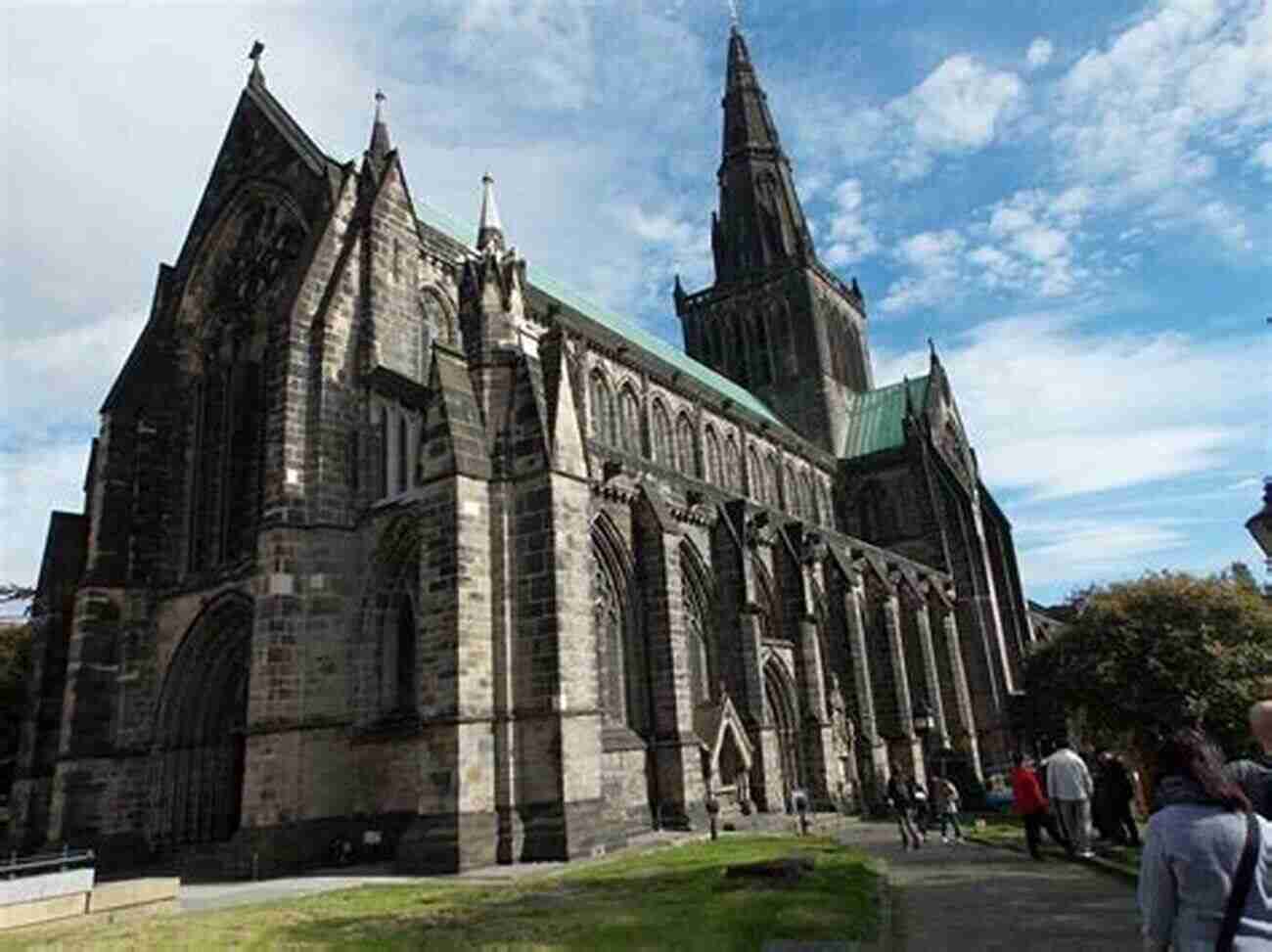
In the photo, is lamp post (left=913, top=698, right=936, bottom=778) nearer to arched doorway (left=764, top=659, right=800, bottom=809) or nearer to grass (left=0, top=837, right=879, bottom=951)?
arched doorway (left=764, top=659, right=800, bottom=809)

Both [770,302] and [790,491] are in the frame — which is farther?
[770,302]

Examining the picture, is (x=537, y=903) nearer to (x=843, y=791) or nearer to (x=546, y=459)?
(x=546, y=459)

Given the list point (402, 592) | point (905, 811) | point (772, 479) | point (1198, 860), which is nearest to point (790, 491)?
point (772, 479)

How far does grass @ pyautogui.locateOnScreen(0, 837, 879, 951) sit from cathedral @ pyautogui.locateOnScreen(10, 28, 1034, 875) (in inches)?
125

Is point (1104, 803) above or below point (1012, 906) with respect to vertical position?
above

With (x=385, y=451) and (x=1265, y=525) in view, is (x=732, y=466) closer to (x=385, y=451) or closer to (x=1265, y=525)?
(x=385, y=451)

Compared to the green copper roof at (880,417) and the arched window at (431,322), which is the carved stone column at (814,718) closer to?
the arched window at (431,322)

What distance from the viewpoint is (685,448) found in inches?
1374

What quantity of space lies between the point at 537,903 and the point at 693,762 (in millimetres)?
11125

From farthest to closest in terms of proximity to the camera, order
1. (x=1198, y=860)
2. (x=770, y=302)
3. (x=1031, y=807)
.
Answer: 1. (x=770, y=302)
2. (x=1031, y=807)
3. (x=1198, y=860)

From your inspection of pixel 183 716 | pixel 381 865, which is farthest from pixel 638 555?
pixel 183 716

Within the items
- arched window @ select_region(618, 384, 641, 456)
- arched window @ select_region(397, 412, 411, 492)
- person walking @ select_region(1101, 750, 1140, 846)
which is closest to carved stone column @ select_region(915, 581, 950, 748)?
arched window @ select_region(618, 384, 641, 456)

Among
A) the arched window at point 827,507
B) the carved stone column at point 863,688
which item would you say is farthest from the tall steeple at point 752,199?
the carved stone column at point 863,688

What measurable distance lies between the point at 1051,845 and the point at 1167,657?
62.2 ft
